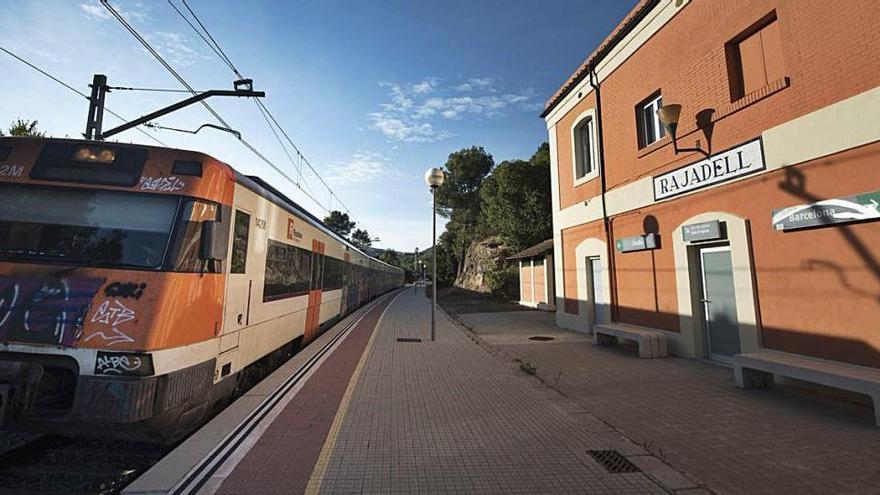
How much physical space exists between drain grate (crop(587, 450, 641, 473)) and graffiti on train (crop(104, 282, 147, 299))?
4.33 m

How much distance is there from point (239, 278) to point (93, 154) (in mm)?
1894

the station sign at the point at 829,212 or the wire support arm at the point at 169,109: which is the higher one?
the wire support arm at the point at 169,109

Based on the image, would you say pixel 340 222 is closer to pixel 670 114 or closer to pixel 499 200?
pixel 499 200

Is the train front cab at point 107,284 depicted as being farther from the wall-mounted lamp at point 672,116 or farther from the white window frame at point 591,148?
the white window frame at point 591,148

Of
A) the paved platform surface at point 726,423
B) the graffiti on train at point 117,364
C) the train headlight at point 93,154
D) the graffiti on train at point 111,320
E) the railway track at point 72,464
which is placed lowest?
the railway track at point 72,464

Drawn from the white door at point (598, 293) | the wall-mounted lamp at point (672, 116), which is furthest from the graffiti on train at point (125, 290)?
the white door at point (598, 293)

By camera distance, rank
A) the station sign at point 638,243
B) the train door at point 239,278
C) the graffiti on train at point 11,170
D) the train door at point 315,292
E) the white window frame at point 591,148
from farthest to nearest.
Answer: the white window frame at point 591,148 < the train door at point 315,292 < the station sign at point 638,243 < the train door at point 239,278 < the graffiti on train at point 11,170

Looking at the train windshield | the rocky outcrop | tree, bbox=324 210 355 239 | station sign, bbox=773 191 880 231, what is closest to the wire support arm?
the train windshield

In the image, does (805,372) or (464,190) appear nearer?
(805,372)

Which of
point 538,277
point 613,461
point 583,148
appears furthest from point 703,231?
point 538,277

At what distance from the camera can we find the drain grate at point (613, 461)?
11.4ft

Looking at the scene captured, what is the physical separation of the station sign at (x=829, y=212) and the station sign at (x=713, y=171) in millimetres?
920

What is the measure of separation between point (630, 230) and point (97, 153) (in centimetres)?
982

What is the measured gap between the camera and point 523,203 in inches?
1159
